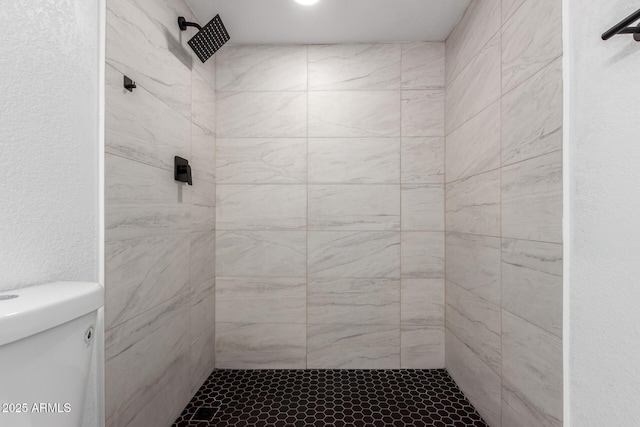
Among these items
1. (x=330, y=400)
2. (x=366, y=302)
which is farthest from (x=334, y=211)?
(x=330, y=400)

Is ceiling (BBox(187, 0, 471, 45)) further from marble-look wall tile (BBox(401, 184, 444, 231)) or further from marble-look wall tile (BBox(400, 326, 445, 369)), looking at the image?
marble-look wall tile (BBox(400, 326, 445, 369))

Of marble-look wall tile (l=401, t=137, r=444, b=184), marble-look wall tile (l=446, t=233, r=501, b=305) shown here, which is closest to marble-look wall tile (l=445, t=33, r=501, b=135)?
marble-look wall tile (l=401, t=137, r=444, b=184)

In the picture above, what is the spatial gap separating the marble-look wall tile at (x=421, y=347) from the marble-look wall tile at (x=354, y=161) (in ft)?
3.08

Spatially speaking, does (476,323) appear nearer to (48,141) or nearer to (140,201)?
(140,201)

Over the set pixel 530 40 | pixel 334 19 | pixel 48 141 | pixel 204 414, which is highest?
pixel 334 19

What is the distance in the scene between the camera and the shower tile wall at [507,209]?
1093 mm

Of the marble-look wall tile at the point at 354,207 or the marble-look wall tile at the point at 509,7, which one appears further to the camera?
the marble-look wall tile at the point at 354,207

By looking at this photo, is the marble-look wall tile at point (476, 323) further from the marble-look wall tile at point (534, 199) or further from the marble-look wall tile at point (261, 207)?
the marble-look wall tile at point (261, 207)

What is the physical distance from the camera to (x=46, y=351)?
696mm

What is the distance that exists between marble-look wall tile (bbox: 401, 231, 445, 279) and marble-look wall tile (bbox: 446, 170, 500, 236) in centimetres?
13

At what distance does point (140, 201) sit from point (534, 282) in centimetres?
146

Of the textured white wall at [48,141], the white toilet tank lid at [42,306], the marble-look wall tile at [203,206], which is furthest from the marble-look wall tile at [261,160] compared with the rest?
the white toilet tank lid at [42,306]

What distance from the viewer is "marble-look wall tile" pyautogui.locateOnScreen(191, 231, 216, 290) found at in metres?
1.81

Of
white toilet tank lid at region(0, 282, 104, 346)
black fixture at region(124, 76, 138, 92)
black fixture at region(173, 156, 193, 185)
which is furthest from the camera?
black fixture at region(173, 156, 193, 185)
